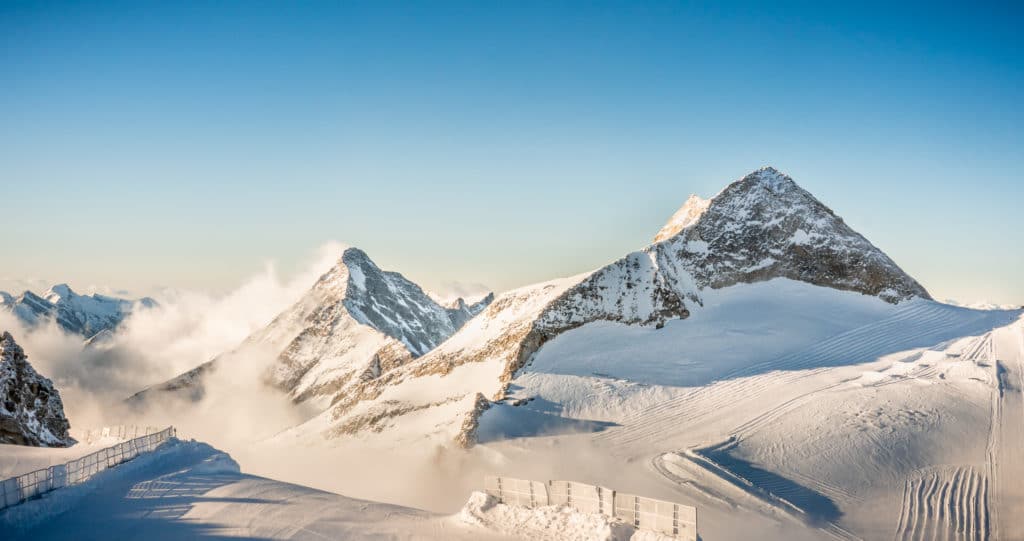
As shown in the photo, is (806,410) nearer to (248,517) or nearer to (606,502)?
(606,502)

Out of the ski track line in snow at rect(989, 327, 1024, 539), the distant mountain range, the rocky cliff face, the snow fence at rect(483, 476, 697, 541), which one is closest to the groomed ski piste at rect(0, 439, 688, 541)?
the snow fence at rect(483, 476, 697, 541)

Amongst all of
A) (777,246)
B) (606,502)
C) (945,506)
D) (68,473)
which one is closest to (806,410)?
(945,506)

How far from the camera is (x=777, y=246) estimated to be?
2825 inches

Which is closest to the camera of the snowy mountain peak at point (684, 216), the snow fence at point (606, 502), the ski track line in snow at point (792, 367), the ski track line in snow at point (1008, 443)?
the snow fence at point (606, 502)

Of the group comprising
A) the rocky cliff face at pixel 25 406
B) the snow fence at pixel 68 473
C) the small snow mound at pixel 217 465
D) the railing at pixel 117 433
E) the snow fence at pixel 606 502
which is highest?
the rocky cliff face at pixel 25 406

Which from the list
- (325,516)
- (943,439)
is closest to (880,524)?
(943,439)

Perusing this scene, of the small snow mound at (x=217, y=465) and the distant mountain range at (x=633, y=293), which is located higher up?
the distant mountain range at (x=633, y=293)

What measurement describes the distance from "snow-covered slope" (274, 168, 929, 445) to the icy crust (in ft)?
0.43

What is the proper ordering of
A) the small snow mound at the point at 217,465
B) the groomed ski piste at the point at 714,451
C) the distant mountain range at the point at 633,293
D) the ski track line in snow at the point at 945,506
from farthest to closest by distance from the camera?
the distant mountain range at the point at 633,293, the small snow mound at the point at 217,465, the ski track line in snow at the point at 945,506, the groomed ski piste at the point at 714,451

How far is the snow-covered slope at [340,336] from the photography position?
340ft

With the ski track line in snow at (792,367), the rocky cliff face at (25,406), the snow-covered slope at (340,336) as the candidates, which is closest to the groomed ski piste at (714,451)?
the ski track line in snow at (792,367)

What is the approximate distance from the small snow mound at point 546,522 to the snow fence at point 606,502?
0.25 m

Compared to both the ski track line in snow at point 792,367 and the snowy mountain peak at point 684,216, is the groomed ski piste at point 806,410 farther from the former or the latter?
the snowy mountain peak at point 684,216

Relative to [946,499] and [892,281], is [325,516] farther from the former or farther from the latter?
[892,281]
